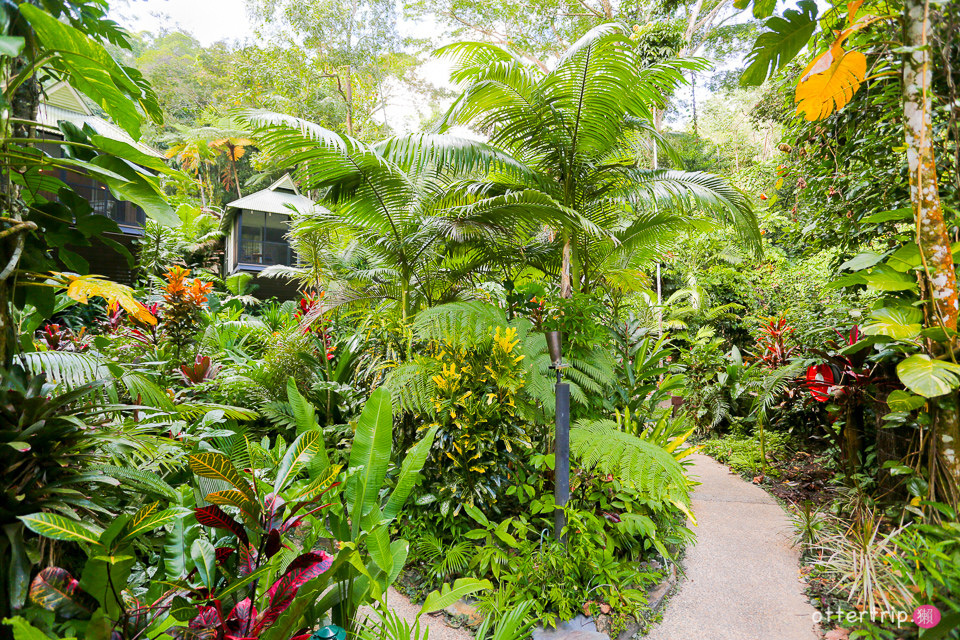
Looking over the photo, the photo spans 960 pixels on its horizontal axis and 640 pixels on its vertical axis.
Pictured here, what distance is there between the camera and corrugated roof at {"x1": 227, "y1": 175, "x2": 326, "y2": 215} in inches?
529

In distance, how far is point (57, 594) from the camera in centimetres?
128

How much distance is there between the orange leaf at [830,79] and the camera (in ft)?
7.25

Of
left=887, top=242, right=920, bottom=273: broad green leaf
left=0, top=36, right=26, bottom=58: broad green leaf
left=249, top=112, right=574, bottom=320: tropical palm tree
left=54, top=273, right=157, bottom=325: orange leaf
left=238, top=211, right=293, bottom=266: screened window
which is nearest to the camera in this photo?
left=0, top=36, right=26, bottom=58: broad green leaf

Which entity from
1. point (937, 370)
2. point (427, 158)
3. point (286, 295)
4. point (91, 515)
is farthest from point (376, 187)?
point (286, 295)

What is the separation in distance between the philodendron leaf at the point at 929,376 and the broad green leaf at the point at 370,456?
2.37 metres

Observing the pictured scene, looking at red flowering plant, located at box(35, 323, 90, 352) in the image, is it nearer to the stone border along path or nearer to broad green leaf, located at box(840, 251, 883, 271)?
the stone border along path

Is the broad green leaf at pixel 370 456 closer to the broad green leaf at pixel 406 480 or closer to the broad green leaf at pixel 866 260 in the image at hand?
the broad green leaf at pixel 406 480

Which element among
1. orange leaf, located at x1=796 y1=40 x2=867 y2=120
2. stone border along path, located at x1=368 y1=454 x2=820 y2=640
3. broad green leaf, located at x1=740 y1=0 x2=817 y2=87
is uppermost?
broad green leaf, located at x1=740 y1=0 x2=817 y2=87

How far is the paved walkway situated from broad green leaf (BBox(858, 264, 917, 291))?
1.74 meters

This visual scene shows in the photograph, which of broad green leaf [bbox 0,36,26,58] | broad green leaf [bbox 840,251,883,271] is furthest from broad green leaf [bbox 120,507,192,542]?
broad green leaf [bbox 840,251,883,271]

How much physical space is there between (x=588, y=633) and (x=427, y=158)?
301cm

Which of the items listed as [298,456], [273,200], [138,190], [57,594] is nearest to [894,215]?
[298,456]

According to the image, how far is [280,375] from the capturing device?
14.6 feet

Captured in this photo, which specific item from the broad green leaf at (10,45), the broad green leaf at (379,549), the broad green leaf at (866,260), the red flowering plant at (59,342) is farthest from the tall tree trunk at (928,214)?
the red flowering plant at (59,342)
